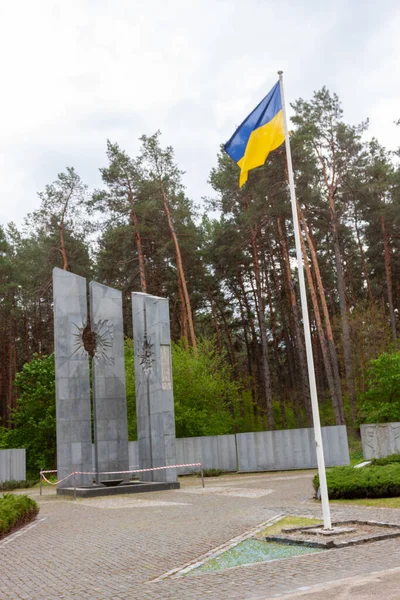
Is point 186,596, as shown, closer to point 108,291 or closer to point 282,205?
point 108,291

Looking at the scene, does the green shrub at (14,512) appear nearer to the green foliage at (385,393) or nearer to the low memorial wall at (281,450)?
the low memorial wall at (281,450)

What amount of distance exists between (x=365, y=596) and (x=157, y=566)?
305cm

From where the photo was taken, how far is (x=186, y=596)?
6.16 m

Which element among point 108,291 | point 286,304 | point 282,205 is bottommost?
point 108,291

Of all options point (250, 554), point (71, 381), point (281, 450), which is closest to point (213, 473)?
point (281, 450)

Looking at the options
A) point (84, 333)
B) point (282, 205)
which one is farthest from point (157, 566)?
point (282, 205)

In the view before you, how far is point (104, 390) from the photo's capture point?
21.1m

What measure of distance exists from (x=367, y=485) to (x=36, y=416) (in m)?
24.0

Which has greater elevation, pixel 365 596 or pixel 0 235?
pixel 0 235

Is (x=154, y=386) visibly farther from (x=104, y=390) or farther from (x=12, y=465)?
(x=12, y=465)

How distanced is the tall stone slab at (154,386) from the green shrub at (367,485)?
751cm

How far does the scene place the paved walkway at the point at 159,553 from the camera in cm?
659

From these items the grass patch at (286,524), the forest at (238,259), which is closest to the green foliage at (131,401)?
the forest at (238,259)

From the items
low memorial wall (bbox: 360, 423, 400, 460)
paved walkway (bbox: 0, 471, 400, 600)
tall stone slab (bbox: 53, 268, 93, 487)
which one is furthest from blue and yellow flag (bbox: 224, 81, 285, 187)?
low memorial wall (bbox: 360, 423, 400, 460)
